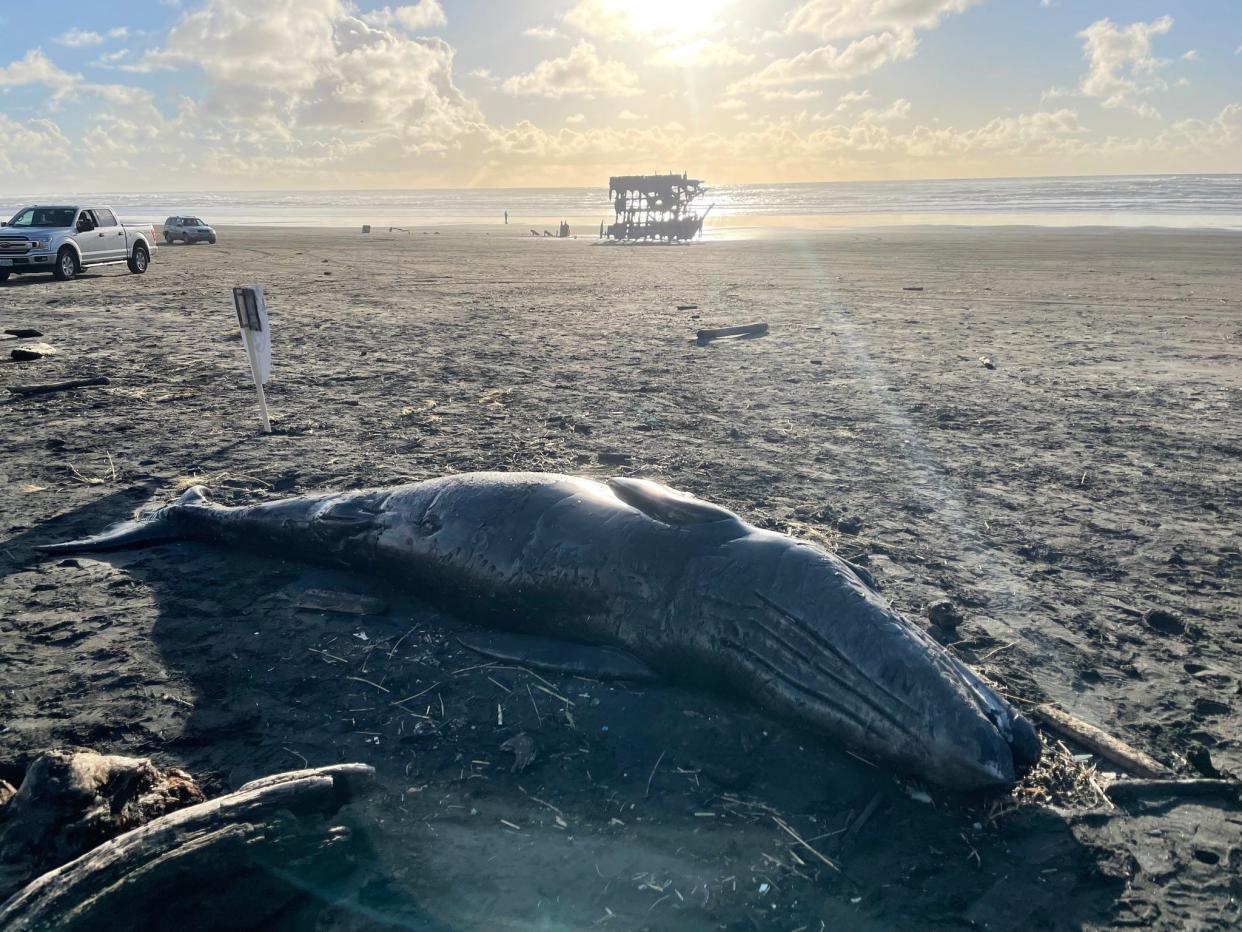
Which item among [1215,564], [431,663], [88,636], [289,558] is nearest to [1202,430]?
[1215,564]

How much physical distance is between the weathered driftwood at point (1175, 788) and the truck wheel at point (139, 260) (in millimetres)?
27335

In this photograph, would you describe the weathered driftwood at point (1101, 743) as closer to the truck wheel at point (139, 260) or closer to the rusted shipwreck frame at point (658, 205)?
the truck wheel at point (139, 260)

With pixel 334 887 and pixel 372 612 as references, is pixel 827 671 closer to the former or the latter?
pixel 334 887

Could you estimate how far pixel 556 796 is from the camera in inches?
131

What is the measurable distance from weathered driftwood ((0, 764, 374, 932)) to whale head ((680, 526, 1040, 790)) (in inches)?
73.8

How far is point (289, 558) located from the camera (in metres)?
5.25

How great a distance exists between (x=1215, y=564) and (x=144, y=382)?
1113cm

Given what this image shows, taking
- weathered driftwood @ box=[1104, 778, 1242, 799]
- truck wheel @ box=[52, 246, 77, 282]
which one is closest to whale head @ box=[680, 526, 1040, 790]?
weathered driftwood @ box=[1104, 778, 1242, 799]

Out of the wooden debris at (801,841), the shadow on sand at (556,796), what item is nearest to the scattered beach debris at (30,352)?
the shadow on sand at (556,796)

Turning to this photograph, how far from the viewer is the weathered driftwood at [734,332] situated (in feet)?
43.9

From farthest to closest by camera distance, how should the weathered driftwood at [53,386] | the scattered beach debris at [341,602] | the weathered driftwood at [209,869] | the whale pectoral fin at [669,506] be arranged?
the weathered driftwood at [53,386] < the scattered beach debris at [341,602] < the whale pectoral fin at [669,506] < the weathered driftwood at [209,869]

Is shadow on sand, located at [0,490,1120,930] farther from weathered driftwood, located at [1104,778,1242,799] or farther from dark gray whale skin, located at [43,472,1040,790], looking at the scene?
weathered driftwood, located at [1104,778,1242,799]

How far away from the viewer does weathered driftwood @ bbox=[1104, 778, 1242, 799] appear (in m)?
3.24

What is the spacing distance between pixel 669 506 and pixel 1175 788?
250cm
